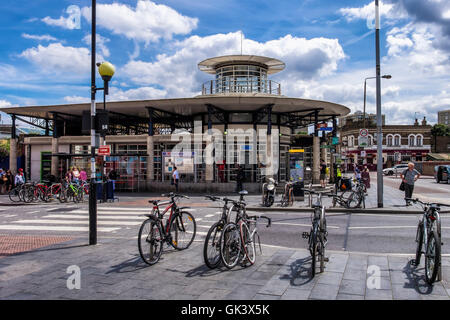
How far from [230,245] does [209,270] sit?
514 millimetres

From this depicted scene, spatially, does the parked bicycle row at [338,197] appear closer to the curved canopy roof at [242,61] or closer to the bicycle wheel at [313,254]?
the bicycle wheel at [313,254]

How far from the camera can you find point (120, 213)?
13.4 m

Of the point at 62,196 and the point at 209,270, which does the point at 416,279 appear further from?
the point at 62,196

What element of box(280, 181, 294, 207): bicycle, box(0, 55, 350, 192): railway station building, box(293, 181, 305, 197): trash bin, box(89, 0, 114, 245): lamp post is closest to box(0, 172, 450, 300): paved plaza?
box(89, 0, 114, 245): lamp post

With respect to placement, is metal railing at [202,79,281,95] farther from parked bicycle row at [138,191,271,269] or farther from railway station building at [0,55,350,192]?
parked bicycle row at [138,191,271,269]

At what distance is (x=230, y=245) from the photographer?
5988 millimetres

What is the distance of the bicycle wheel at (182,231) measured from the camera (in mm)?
7230

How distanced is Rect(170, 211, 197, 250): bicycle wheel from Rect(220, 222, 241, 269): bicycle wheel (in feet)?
5.19

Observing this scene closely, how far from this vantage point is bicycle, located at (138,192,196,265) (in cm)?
623

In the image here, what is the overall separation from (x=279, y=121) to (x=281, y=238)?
19.7m

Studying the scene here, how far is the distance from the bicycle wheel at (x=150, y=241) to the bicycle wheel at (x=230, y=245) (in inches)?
50.7

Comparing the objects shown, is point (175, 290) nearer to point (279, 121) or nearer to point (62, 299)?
point (62, 299)

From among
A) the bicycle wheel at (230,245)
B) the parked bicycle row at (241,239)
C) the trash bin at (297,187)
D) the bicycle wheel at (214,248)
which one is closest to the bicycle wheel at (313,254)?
the parked bicycle row at (241,239)

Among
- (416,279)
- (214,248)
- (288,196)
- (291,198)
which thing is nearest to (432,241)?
(416,279)
